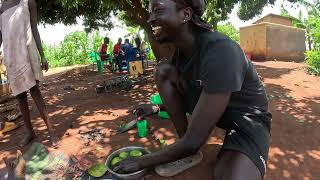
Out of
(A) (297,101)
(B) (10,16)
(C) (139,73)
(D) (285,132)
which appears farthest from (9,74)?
(C) (139,73)

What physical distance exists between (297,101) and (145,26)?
3.63 meters

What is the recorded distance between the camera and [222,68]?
6.27 feet

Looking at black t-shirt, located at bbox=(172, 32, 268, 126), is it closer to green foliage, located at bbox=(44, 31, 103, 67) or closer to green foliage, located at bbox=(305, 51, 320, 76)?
green foliage, located at bbox=(305, 51, 320, 76)

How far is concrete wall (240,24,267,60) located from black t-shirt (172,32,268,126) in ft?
43.5

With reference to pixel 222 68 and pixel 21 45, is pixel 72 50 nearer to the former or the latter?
pixel 21 45

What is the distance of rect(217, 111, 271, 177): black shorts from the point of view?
2.03m

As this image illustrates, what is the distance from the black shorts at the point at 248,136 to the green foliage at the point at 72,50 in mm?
18068

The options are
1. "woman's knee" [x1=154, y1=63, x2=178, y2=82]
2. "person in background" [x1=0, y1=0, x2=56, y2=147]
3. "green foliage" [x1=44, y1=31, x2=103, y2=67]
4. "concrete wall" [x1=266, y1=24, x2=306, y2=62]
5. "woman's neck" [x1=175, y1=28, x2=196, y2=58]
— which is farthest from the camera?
"green foliage" [x1=44, y1=31, x2=103, y2=67]

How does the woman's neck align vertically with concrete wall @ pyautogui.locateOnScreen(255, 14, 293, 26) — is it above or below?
below

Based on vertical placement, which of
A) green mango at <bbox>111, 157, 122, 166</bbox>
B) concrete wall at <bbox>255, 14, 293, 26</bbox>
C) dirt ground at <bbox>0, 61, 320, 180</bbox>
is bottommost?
dirt ground at <bbox>0, 61, 320, 180</bbox>

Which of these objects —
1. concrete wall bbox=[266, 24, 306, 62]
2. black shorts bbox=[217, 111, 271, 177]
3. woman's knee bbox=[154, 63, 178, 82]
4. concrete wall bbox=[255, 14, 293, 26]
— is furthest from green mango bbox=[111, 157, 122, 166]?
concrete wall bbox=[255, 14, 293, 26]

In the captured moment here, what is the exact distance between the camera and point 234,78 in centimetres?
192

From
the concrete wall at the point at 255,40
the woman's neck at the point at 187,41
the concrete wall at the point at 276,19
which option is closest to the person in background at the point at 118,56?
the concrete wall at the point at 255,40

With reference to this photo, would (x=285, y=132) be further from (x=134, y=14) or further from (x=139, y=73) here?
(x=139, y=73)
